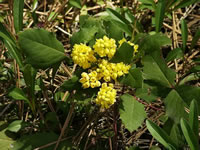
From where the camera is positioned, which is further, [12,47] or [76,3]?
[76,3]

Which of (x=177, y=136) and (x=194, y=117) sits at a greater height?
(x=194, y=117)

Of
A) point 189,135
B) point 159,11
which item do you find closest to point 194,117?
point 189,135

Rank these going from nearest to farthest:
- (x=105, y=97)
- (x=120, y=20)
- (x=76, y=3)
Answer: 1. (x=105, y=97)
2. (x=120, y=20)
3. (x=76, y=3)

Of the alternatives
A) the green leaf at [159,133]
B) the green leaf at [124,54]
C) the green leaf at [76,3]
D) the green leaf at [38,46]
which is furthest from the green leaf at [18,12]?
the green leaf at [159,133]

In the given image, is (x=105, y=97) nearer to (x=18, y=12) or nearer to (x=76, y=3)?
(x=18, y=12)

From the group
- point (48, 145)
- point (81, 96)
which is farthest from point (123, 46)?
point (48, 145)

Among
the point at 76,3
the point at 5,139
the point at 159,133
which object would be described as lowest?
the point at 5,139

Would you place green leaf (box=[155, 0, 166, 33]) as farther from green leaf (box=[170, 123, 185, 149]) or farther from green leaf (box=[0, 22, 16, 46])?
green leaf (box=[0, 22, 16, 46])
